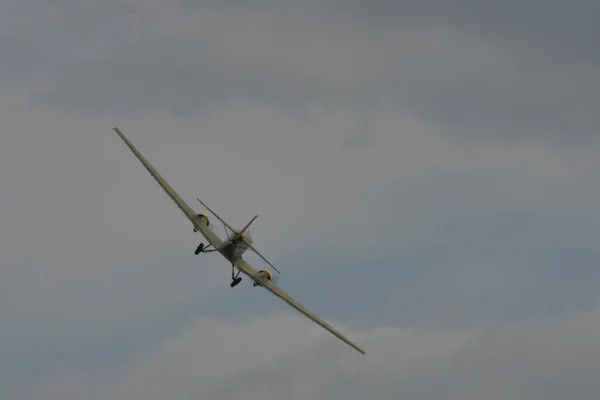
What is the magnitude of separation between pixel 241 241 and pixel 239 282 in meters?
9.34

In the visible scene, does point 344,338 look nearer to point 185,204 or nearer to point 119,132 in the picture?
point 185,204

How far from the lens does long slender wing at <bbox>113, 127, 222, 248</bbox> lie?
17850 centimetres

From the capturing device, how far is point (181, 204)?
18388 cm

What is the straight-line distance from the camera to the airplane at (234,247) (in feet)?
573

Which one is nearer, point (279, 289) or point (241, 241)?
point (241, 241)

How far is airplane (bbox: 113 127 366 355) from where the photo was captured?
17462cm

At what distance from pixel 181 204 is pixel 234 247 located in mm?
14295

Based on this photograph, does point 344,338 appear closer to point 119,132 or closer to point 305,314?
point 305,314

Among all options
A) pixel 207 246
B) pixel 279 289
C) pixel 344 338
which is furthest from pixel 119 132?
pixel 344 338

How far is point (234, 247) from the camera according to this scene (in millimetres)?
175375

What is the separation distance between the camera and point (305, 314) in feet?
613

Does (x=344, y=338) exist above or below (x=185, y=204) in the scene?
below

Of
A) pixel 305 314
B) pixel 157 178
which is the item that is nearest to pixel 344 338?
pixel 305 314

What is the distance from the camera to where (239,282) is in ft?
592
